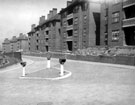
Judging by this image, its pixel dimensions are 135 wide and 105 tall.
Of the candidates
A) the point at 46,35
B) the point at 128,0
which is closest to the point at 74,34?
the point at 128,0

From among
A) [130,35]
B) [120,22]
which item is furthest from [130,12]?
[130,35]

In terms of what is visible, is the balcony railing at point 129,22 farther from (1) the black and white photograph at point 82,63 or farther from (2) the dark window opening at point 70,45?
(2) the dark window opening at point 70,45

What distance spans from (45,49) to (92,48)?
3620 centimetres

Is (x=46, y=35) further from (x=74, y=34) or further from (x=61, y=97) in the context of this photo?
(x=61, y=97)

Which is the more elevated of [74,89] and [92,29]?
[92,29]

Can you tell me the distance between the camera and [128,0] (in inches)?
1132

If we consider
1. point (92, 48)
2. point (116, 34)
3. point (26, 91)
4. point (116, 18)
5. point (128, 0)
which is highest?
point (128, 0)

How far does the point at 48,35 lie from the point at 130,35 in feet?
132

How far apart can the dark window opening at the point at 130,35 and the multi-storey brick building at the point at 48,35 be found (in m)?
30.7

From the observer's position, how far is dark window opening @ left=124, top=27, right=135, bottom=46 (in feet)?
97.6

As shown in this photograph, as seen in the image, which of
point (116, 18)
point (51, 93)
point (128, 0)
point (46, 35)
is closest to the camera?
point (51, 93)

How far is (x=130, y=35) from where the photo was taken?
30.2 metres

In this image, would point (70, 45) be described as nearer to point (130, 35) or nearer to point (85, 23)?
point (85, 23)

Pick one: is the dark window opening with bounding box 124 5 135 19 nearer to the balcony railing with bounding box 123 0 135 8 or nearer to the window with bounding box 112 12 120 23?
the balcony railing with bounding box 123 0 135 8
